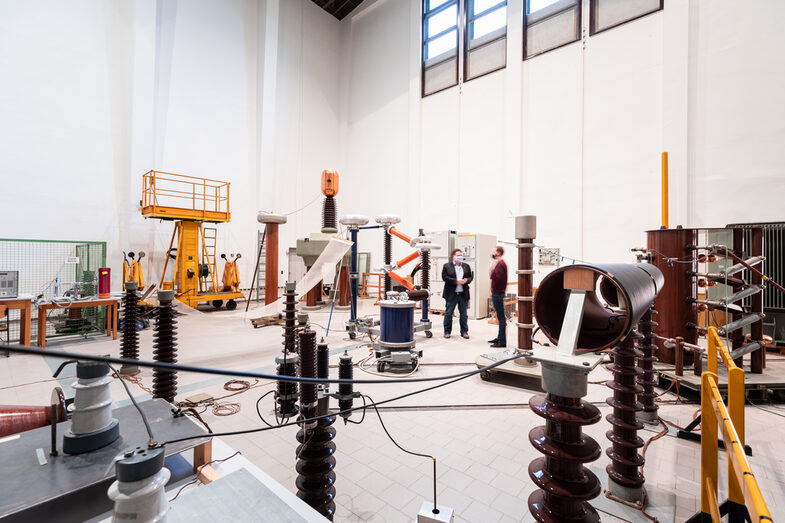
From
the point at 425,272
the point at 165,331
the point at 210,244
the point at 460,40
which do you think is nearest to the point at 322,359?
the point at 165,331

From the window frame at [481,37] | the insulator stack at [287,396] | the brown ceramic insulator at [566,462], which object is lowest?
the insulator stack at [287,396]

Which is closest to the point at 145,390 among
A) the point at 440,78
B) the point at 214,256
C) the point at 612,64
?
the point at 214,256

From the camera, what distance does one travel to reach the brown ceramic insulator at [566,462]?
3.67 feet

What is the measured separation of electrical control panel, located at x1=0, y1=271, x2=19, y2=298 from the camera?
5023 mm

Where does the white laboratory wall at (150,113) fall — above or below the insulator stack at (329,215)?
above

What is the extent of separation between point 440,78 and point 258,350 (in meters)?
10.2

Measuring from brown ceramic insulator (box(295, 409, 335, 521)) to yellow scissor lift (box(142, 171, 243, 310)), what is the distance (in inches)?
309

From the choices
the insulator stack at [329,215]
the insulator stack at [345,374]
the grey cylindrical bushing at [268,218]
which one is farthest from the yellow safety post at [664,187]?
the grey cylindrical bushing at [268,218]

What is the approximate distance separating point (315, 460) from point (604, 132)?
30.4 feet

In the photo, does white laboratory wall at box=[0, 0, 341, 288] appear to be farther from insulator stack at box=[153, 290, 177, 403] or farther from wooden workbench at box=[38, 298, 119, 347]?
insulator stack at box=[153, 290, 177, 403]

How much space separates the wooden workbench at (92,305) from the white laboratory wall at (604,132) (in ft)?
27.4

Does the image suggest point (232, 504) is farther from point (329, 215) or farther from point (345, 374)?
point (329, 215)

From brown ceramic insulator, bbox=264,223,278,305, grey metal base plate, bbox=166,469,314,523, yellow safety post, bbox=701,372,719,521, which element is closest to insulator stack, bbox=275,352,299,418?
grey metal base plate, bbox=166,469,314,523

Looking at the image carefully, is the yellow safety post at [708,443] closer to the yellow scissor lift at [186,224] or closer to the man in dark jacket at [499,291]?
the man in dark jacket at [499,291]
